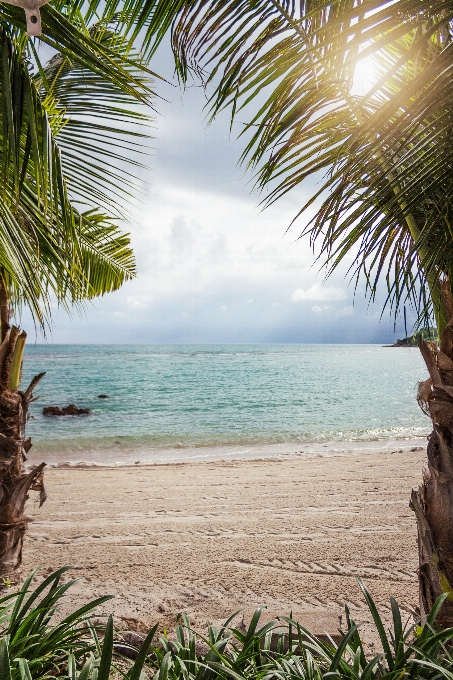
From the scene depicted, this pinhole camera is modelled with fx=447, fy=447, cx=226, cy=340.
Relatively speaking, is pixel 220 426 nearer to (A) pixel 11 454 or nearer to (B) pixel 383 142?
(A) pixel 11 454

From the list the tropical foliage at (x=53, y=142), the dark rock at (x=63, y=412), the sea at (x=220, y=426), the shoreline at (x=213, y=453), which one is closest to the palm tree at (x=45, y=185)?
the tropical foliage at (x=53, y=142)

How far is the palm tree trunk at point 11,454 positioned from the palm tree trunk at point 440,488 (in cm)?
289

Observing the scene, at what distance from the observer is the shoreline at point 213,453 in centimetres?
1086

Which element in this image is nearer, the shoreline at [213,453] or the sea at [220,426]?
the shoreline at [213,453]

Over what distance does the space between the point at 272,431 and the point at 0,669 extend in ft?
47.9

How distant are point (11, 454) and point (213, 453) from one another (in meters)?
9.01

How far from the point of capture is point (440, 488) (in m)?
2.30

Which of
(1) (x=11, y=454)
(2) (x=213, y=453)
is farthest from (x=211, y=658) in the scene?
(2) (x=213, y=453)

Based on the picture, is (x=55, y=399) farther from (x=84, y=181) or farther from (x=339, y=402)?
(x=84, y=181)

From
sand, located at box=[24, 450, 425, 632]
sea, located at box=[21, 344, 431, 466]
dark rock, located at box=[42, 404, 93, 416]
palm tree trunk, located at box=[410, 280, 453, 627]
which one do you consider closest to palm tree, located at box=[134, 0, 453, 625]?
palm tree trunk, located at box=[410, 280, 453, 627]

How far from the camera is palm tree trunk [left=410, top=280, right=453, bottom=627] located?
226 cm

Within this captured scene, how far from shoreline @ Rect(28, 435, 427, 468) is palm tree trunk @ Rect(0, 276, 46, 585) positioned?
6.66m

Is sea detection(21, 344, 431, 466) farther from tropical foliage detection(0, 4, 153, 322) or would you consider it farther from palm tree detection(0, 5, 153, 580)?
tropical foliage detection(0, 4, 153, 322)

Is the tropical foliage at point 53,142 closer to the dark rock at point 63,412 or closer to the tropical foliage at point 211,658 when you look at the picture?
the tropical foliage at point 211,658
